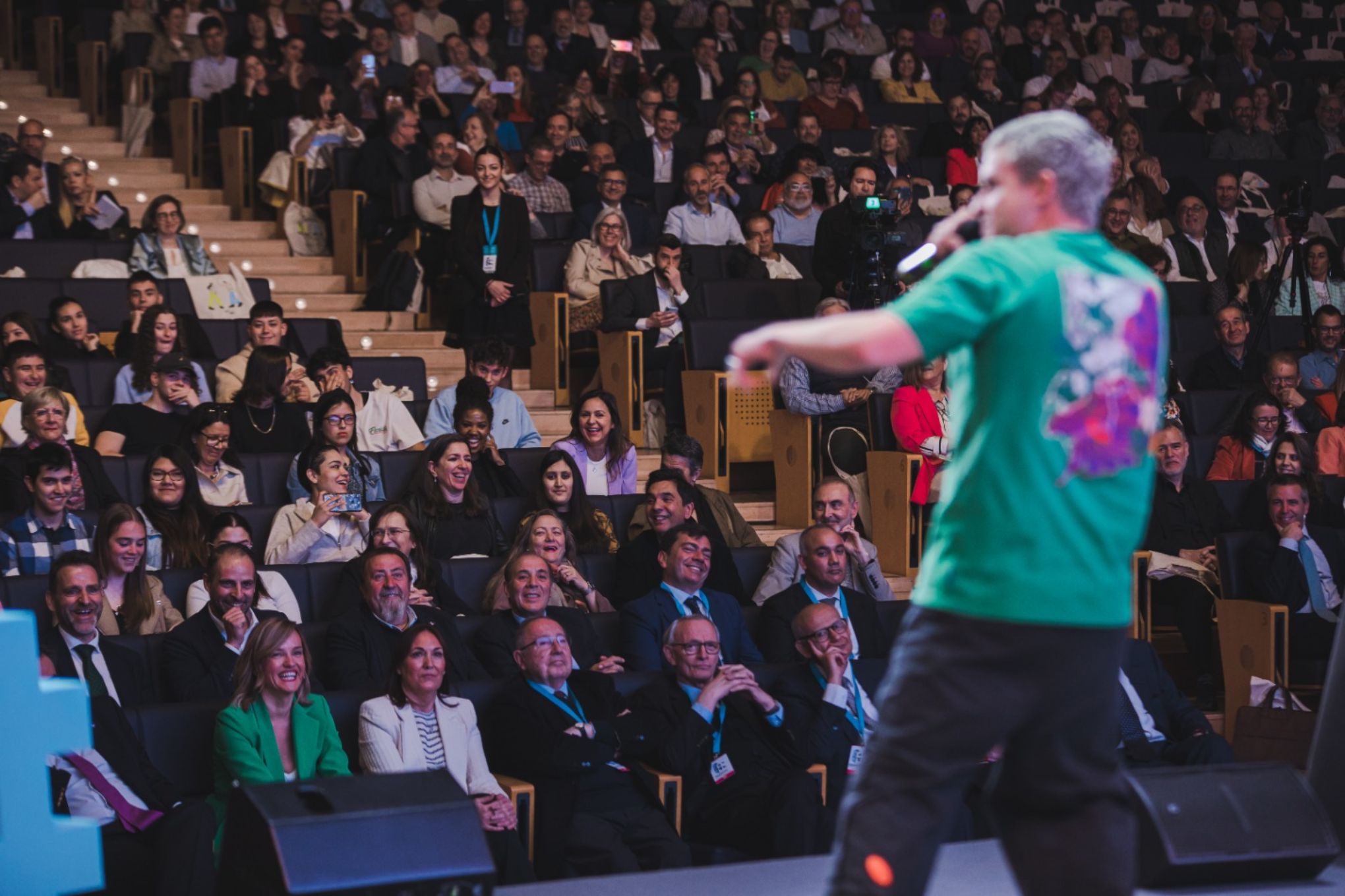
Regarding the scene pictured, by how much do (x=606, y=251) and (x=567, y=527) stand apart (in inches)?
72.7

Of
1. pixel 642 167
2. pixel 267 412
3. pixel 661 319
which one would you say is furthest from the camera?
pixel 642 167

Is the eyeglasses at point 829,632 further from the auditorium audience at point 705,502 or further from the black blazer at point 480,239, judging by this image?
the black blazer at point 480,239

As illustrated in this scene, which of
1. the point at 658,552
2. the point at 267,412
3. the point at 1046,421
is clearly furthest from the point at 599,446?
the point at 1046,421

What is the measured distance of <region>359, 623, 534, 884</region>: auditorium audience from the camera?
154 inches

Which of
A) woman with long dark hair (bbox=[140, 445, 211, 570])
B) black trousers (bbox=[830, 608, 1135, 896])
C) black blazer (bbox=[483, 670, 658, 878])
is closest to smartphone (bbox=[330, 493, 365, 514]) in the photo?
woman with long dark hair (bbox=[140, 445, 211, 570])

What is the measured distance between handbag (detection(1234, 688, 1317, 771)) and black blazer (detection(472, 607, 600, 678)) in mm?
1810

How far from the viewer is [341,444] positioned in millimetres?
5254

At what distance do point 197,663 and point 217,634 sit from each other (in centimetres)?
11

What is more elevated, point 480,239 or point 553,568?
point 480,239

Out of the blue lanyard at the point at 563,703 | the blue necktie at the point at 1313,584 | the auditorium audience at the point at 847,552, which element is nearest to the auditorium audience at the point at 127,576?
the blue lanyard at the point at 563,703

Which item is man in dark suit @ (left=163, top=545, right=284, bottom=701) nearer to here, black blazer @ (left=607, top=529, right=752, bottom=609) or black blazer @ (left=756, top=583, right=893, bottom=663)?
black blazer @ (left=607, top=529, right=752, bottom=609)

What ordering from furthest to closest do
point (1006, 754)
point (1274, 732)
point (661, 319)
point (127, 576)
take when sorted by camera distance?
point (661, 319), point (1274, 732), point (127, 576), point (1006, 754)

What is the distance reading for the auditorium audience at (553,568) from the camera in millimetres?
4773

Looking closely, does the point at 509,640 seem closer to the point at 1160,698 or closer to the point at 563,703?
the point at 563,703
